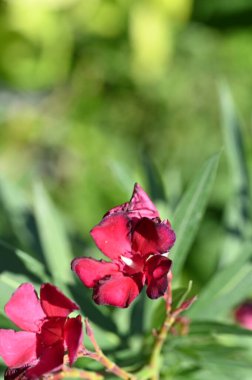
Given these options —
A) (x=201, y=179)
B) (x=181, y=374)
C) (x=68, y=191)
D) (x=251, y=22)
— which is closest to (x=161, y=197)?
(x=201, y=179)

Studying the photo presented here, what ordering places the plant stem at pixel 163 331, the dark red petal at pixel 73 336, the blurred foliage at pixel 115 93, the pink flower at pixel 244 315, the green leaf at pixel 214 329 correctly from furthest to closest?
the blurred foliage at pixel 115 93, the pink flower at pixel 244 315, the green leaf at pixel 214 329, the plant stem at pixel 163 331, the dark red petal at pixel 73 336

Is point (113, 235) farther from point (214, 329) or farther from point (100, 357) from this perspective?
point (214, 329)

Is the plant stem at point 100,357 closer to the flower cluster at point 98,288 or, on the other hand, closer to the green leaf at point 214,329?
the flower cluster at point 98,288

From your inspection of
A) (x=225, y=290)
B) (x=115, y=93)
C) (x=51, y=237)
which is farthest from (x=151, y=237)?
(x=115, y=93)

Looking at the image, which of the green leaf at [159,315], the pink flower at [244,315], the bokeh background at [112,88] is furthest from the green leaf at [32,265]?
the bokeh background at [112,88]

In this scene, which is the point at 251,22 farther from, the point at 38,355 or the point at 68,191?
the point at 38,355

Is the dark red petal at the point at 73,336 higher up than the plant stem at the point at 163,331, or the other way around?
the plant stem at the point at 163,331

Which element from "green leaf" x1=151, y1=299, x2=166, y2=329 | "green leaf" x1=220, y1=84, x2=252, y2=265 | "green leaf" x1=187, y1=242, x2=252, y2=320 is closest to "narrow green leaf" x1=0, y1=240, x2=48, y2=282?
"green leaf" x1=151, y1=299, x2=166, y2=329
